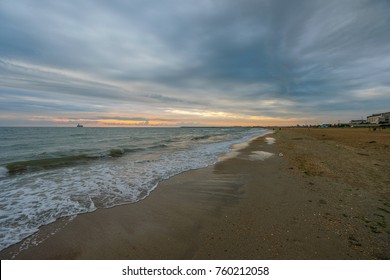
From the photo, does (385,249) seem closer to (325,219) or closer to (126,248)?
(325,219)

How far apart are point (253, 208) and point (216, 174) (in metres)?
4.74

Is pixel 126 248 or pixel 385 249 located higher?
pixel 385 249

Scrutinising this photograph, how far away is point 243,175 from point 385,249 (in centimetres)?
670

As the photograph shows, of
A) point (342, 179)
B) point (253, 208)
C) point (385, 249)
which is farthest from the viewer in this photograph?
point (342, 179)

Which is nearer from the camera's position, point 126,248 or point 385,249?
point 385,249

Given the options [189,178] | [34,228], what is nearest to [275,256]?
[34,228]

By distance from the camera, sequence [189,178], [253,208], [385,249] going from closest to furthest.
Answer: [385,249] → [253,208] → [189,178]

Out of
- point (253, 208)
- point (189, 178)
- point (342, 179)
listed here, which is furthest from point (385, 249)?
point (189, 178)

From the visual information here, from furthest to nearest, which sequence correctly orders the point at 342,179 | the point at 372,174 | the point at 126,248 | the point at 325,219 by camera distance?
the point at 372,174 < the point at 342,179 < the point at 325,219 < the point at 126,248

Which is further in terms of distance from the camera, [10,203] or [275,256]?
[10,203]

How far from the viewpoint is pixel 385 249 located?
12.5 feet
